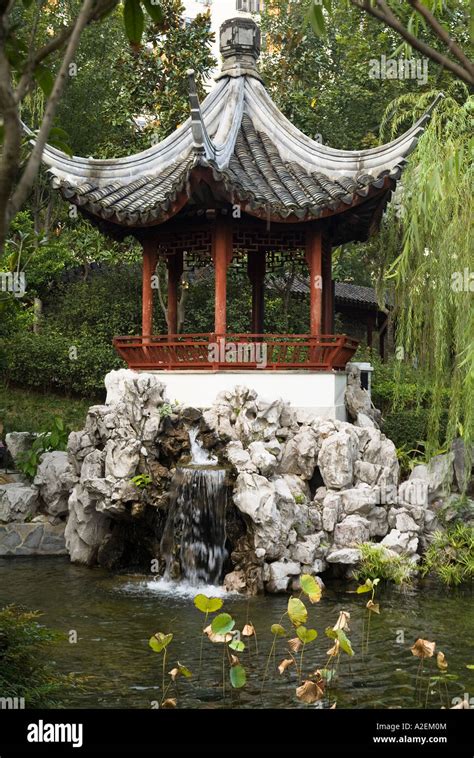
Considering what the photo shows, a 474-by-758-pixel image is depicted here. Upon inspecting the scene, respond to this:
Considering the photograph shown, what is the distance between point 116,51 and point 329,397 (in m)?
14.8

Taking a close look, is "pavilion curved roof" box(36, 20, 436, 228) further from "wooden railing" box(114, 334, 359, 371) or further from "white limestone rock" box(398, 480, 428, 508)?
"white limestone rock" box(398, 480, 428, 508)

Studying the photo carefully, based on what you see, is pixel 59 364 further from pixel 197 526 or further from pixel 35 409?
pixel 197 526

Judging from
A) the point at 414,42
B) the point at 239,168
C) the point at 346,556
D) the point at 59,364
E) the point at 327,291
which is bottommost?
the point at 346,556

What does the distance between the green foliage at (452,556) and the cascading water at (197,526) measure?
100 inches

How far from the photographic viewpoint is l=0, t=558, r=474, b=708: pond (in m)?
6.03

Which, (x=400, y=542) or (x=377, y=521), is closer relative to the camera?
(x=400, y=542)

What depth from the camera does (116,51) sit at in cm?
2258

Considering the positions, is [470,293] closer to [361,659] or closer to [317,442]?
[317,442]

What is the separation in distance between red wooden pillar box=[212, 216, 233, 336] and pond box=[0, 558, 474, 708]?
380 centimetres

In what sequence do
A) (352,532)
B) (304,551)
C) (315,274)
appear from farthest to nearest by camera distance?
(315,274) → (352,532) → (304,551)

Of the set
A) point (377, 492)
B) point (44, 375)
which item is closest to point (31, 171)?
point (377, 492)

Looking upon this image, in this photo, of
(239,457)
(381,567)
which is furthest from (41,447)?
(381,567)

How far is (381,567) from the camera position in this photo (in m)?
9.74

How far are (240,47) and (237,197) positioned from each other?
15.3 ft
